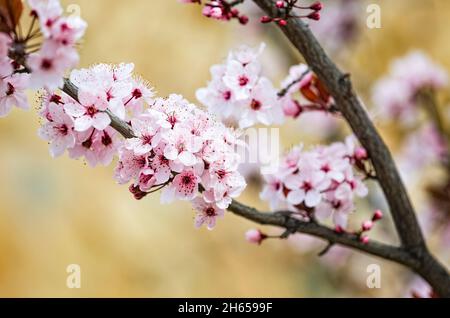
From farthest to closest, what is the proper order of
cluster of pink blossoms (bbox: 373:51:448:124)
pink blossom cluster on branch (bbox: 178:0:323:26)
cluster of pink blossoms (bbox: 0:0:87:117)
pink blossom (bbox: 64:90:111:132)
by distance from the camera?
cluster of pink blossoms (bbox: 373:51:448:124) → pink blossom cluster on branch (bbox: 178:0:323:26) → pink blossom (bbox: 64:90:111:132) → cluster of pink blossoms (bbox: 0:0:87:117)

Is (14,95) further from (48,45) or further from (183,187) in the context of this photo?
(183,187)

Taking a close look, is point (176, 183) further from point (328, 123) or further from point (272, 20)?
point (328, 123)

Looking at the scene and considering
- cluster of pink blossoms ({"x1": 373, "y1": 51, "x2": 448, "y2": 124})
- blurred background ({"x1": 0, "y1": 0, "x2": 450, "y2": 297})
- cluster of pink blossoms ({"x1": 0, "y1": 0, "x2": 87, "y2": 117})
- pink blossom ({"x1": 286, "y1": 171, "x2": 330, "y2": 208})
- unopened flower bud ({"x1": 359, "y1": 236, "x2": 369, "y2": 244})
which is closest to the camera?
cluster of pink blossoms ({"x1": 0, "y1": 0, "x2": 87, "y2": 117})

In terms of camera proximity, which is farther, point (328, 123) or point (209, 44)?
point (209, 44)

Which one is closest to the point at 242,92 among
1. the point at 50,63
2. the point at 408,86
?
the point at 50,63

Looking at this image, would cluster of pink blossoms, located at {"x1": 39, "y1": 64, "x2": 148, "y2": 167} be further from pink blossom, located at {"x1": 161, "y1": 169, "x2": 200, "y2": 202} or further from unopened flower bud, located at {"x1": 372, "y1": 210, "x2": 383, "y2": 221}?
unopened flower bud, located at {"x1": 372, "y1": 210, "x2": 383, "y2": 221}

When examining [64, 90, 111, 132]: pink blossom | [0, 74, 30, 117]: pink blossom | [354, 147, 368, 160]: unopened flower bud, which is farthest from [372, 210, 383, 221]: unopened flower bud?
[0, 74, 30, 117]: pink blossom

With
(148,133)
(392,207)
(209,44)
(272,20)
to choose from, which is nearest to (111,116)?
(148,133)

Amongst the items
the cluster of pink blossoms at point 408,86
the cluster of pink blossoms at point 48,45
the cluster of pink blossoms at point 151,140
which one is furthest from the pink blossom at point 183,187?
the cluster of pink blossoms at point 408,86
